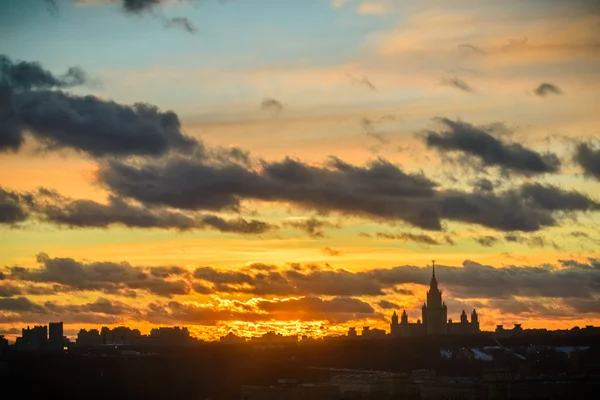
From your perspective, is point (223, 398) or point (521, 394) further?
point (223, 398)

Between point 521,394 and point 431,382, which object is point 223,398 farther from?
point 521,394

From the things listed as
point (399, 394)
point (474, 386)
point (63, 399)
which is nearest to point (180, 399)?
point (63, 399)

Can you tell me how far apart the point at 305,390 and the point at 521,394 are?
33.9m

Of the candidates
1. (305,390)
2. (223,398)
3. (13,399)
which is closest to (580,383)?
(305,390)

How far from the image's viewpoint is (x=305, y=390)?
7170 inches

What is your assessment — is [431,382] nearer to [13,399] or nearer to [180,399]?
[180,399]

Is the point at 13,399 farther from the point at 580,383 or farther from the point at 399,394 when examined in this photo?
the point at 580,383

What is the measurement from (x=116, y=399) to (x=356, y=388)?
1637 inches

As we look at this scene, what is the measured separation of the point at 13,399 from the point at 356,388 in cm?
5892

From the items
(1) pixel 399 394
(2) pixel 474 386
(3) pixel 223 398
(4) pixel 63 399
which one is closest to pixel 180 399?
(3) pixel 223 398

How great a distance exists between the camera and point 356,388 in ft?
640

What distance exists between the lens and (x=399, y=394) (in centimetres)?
19150

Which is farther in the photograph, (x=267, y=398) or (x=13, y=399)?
(x=13, y=399)

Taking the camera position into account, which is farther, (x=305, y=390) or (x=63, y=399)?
(x=63, y=399)
